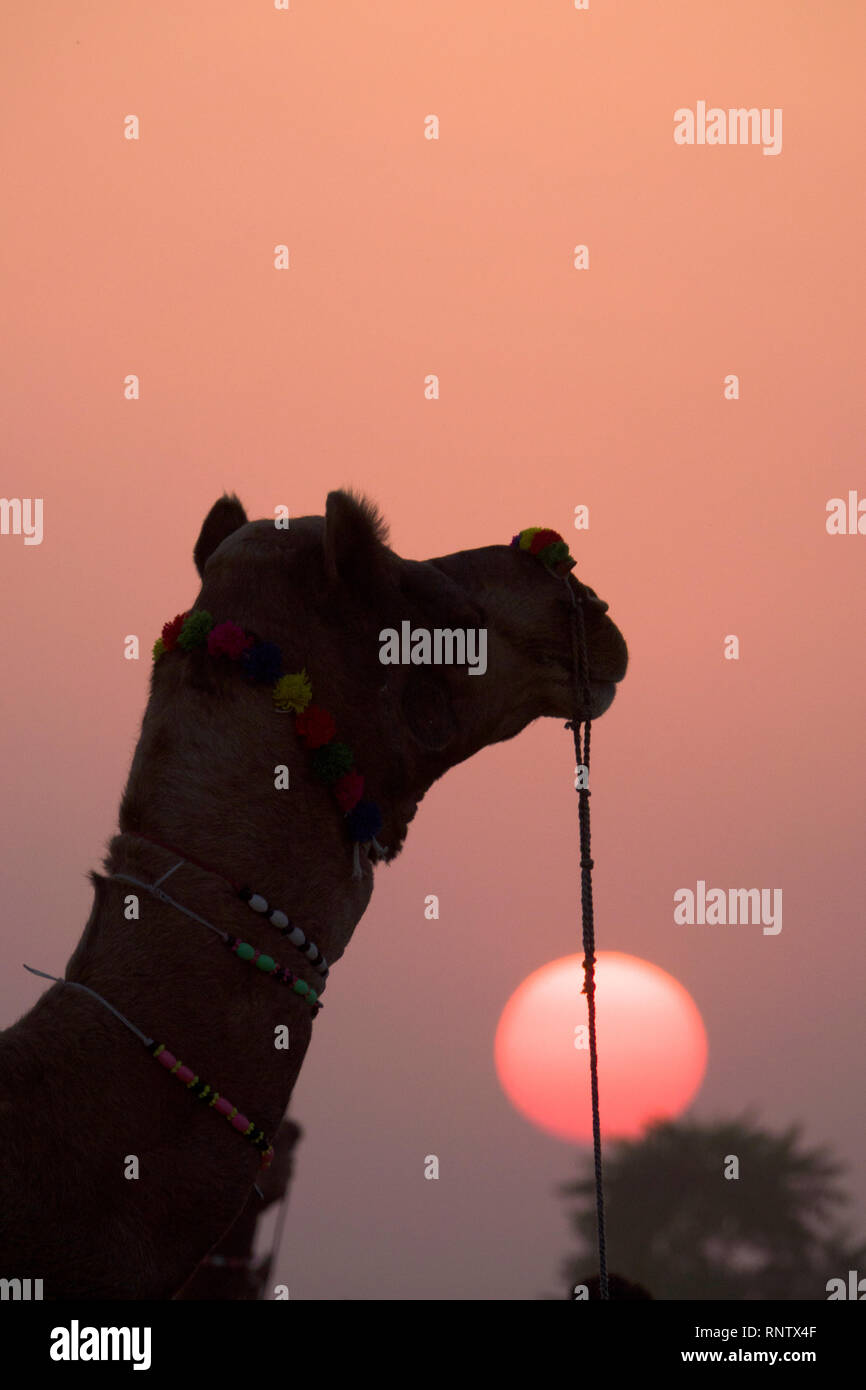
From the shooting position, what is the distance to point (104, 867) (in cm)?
408

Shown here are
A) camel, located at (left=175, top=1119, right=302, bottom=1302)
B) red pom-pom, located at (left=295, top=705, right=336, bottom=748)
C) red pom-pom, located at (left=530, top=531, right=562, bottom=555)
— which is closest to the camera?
red pom-pom, located at (left=295, top=705, right=336, bottom=748)

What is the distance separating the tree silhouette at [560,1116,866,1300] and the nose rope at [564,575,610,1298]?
2622 cm

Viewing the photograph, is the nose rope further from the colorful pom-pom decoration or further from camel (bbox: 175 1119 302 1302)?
camel (bbox: 175 1119 302 1302)

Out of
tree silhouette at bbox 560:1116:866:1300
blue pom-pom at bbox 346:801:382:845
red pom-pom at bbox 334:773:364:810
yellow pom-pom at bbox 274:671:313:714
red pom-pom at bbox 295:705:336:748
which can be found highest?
yellow pom-pom at bbox 274:671:313:714

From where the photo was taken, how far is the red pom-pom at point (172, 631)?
4340 millimetres

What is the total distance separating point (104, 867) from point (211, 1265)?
8.82m

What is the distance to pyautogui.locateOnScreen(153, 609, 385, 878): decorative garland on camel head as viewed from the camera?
412cm

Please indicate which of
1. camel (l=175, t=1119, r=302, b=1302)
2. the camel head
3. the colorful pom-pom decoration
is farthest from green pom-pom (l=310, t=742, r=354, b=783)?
camel (l=175, t=1119, r=302, b=1302)

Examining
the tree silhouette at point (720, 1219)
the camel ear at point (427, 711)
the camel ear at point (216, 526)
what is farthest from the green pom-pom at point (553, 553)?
the tree silhouette at point (720, 1219)

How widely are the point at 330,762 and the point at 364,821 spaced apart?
0.22 meters

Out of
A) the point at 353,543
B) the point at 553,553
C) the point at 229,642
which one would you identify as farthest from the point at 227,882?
the point at 553,553

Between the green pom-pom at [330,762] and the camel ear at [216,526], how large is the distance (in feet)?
3.78
